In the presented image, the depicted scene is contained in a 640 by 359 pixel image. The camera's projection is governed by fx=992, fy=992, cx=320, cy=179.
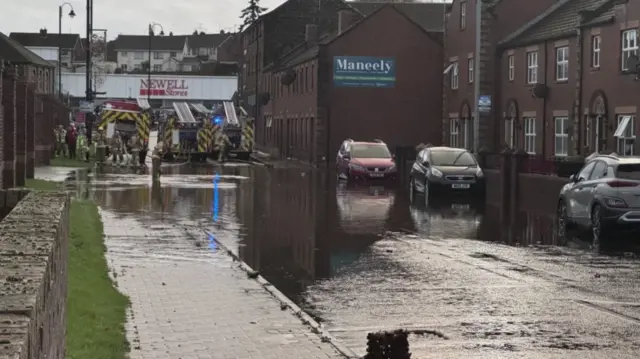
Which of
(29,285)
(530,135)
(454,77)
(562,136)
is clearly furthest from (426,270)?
(454,77)

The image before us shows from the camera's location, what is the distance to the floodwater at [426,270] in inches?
379

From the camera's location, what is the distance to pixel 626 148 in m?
33.2

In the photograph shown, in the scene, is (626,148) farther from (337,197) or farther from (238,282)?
(238,282)

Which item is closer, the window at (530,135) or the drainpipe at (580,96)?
the drainpipe at (580,96)

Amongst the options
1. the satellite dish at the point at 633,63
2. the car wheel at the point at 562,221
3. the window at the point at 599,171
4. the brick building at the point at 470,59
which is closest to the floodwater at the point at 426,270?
the car wheel at the point at 562,221

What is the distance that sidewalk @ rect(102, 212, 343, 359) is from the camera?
339 inches

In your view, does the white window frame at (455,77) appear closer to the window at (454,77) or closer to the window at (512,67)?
the window at (454,77)

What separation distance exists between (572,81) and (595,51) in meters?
2.24

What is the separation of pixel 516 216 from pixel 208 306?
51.2ft

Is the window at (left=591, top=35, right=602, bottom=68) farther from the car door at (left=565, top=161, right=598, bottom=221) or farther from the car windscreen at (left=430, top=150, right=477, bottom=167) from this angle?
the car door at (left=565, top=161, right=598, bottom=221)

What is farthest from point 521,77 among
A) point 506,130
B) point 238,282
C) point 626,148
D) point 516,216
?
point 238,282

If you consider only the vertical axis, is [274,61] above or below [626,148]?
above

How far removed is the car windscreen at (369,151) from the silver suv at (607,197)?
2037cm

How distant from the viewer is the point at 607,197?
1847 cm
